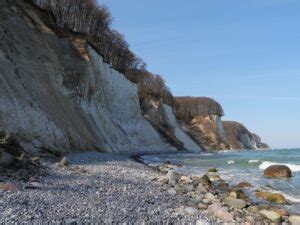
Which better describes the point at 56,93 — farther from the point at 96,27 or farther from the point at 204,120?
the point at 204,120

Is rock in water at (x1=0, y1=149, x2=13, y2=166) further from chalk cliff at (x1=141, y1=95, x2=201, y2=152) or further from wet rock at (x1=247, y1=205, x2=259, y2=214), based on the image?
chalk cliff at (x1=141, y1=95, x2=201, y2=152)

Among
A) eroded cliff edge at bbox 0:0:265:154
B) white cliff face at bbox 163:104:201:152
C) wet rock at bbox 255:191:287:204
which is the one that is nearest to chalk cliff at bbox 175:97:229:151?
white cliff face at bbox 163:104:201:152

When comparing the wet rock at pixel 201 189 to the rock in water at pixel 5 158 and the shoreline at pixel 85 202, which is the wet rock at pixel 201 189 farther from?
the rock in water at pixel 5 158

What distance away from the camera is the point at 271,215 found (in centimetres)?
995

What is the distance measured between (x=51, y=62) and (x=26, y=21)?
3197mm

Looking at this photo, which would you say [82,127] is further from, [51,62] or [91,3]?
[91,3]

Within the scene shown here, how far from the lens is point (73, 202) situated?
820 centimetres

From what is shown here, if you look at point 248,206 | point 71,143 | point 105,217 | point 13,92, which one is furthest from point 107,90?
point 105,217

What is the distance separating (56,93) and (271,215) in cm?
1849

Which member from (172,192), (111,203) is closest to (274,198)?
(172,192)

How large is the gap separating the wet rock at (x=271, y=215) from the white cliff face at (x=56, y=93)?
34.1ft

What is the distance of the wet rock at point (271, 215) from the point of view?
32.0 ft

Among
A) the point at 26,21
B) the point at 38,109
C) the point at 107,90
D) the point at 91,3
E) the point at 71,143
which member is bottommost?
the point at 71,143

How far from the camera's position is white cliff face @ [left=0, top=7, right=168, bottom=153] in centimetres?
1950
